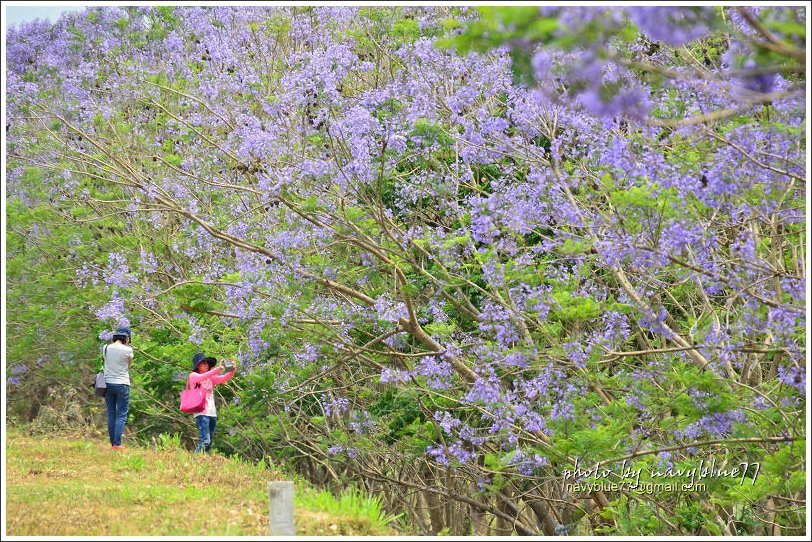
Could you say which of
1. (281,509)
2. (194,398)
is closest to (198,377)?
(194,398)

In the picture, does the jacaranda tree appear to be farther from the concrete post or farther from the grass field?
the concrete post

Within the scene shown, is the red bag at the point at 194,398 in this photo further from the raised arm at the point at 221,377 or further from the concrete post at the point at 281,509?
the concrete post at the point at 281,509

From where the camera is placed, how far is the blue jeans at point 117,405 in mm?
10891

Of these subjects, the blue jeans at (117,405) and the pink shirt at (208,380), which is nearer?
the blue jeans at (117,405)

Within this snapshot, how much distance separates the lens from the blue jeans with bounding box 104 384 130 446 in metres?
10.9

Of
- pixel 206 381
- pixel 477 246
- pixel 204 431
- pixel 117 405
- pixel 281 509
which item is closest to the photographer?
pixel 281 509

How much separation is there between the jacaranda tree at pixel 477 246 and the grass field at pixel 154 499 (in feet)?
3.88

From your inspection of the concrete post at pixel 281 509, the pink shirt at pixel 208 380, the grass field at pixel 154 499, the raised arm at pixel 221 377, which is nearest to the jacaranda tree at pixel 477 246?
the raised arm at pixel 221 377

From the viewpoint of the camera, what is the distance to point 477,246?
35.1 ft

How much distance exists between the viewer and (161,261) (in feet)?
48.0

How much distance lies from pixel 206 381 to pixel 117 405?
0.92 metres

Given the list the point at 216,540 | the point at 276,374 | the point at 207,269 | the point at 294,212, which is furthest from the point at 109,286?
the point at 216,540

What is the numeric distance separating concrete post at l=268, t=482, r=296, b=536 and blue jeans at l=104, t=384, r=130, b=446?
4.98 meters

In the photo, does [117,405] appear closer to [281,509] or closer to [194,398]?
[194,398]
